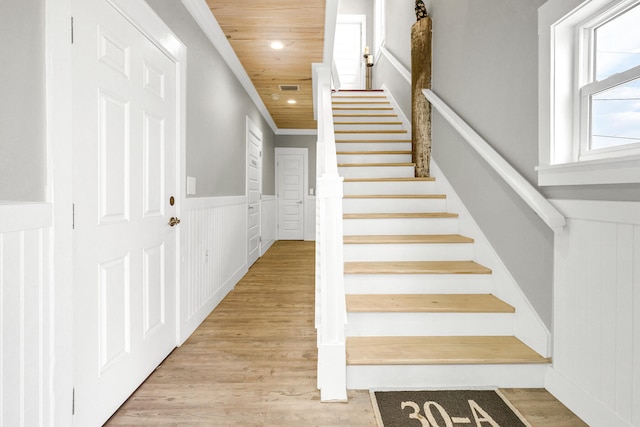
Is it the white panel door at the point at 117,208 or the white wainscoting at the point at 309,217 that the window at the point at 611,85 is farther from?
the white wainscoting at the point at 309,217

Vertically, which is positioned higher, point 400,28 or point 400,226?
point 400,28

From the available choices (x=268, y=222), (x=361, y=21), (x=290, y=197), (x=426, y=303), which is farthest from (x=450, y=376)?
(x=361, y=21)

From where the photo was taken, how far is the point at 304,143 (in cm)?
746

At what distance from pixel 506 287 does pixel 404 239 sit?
2.22ft

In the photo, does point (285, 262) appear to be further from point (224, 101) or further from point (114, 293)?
point (114, 293)

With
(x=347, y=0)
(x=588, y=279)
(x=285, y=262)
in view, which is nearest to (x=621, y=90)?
(x=588, y=279)

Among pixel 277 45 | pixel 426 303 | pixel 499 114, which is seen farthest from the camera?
pixel 277 45

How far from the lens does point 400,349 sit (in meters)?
1.79

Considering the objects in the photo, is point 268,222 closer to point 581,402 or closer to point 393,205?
point 393,205

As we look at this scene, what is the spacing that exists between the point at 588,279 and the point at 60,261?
1.97 m

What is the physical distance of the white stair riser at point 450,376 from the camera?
5.64 ft

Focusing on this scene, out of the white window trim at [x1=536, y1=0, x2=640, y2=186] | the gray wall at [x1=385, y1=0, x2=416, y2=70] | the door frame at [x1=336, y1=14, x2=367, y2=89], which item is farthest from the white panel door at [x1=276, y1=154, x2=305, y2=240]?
the white window trim at [x1=536, y1=0, x2=640, y2=186]

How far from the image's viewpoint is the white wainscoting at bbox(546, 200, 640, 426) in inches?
50.2

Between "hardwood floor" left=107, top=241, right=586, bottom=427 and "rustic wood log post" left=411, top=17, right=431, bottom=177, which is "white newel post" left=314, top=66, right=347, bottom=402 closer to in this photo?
"hardwood floor" left=107, top=241, right=586, bottom=427
